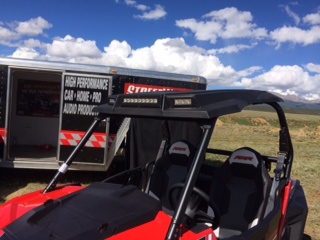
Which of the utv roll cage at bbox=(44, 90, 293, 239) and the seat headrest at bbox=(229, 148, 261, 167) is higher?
the utv roll cage at bbox=(44, 90, 293, 239)

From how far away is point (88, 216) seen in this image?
7.41 feet

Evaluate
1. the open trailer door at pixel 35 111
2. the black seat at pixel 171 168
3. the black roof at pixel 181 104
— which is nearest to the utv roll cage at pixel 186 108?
the black roof at pixel 181 104

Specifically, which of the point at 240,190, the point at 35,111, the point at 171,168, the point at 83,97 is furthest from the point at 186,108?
the point at 35,111

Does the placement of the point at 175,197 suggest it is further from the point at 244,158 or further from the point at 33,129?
the point at 33,129

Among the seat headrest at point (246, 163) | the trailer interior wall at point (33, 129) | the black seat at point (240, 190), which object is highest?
the seat headrest at point (246, 163)

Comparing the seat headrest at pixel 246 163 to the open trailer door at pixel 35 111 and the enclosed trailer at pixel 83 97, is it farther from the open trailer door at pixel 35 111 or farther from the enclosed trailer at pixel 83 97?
the open trailer door at pixel 35 111

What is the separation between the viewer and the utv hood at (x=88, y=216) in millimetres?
2100

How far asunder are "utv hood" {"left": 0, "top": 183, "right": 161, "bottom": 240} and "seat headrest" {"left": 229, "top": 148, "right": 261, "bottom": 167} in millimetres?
1377

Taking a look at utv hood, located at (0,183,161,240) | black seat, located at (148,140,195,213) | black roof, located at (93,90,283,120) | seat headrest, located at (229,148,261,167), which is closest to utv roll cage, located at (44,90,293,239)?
black roof, located at (93,90,283,120)

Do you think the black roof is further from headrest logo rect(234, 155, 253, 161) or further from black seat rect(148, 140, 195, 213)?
black seat rect(148, 140, 195, 213)

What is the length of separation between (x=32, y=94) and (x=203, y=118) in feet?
29.8

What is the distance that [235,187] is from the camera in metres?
3.62

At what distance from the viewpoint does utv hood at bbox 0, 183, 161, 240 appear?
82.7 inches

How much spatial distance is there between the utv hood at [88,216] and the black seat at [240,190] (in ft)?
4.39
